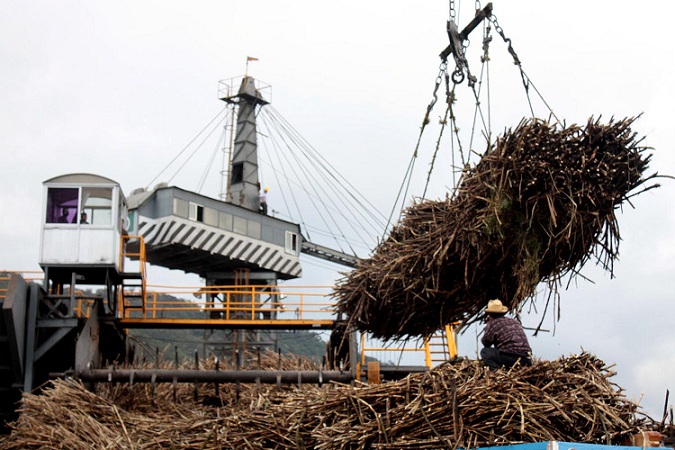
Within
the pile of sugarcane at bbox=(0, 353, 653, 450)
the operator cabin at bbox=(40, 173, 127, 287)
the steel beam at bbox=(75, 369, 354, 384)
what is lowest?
the pile of sugarcane at bbox=(0, 353, 653, 450)

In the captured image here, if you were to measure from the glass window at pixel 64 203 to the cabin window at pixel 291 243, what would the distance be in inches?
674

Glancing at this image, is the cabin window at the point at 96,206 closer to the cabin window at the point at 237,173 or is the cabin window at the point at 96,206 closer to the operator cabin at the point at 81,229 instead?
the operator cabin at the point at 81,229

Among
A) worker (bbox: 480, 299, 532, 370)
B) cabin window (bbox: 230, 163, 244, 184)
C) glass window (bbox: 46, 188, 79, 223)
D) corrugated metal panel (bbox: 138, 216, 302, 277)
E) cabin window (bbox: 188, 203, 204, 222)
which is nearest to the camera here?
worker (bbox: 480, 299, 532, 370)

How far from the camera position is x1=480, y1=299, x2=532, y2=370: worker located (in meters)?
7.48

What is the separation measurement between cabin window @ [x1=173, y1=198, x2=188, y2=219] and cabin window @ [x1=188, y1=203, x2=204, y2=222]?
206mm

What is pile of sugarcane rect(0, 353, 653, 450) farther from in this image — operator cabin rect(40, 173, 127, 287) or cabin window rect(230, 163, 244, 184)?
cabin window rect(230, 163, 244, 184)

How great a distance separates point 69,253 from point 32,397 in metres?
5.75

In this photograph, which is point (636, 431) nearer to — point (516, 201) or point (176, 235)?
point (516, 201)

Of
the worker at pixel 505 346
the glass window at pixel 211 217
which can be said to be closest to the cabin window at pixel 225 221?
the glass window at pixel 211 217

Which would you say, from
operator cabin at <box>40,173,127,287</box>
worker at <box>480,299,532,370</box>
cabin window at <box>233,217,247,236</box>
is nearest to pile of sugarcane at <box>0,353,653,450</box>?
worker at <box>480,299,532,370</box>

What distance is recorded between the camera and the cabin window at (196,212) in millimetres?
31609

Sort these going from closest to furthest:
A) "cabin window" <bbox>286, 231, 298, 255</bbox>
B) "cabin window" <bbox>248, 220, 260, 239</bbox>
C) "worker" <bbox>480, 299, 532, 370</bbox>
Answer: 1. "worker" <bbox>480, 299, 532, 370</bbox>
2. "cabin window" <bbox>248, 220, 260, 239</bbox>
3. "cabin window" <bbox>286, 231, 298, 255</bbox>

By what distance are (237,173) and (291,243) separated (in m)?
3.88

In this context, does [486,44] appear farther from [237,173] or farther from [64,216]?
[237,173]
